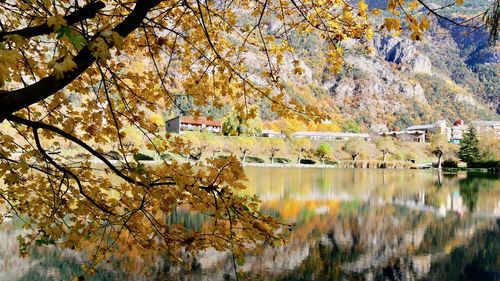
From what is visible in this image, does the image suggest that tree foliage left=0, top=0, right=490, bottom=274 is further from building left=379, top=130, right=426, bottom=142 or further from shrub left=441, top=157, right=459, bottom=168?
building left=379, top=130, right=426, bottom=142

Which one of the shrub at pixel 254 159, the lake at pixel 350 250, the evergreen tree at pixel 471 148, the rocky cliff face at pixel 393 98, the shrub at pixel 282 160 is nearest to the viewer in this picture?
the lake at pixel 350 250

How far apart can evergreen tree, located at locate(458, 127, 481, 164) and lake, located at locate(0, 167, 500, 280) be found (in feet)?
120

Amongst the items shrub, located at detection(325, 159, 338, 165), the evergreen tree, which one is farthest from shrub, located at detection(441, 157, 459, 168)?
shrub, located at detection(325, 159, 338, 165)

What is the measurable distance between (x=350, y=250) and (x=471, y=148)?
51.8 meters

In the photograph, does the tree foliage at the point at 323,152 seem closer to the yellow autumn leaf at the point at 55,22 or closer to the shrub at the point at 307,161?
the shrub at the point at 307,161

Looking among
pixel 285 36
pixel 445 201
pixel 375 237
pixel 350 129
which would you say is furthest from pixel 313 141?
pixel 285 36

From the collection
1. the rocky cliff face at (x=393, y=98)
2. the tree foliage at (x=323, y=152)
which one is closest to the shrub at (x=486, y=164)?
the tree foliage at (x=323, y=152)

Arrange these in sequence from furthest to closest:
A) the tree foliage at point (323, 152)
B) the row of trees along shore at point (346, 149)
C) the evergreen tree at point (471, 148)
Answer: the tree foliage at point (323, 152), the row of trees along shore at point (346, 149), the evergreen tree at point (471, 148)

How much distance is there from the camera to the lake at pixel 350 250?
1116 cm

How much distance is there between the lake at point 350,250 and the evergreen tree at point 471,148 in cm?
3671

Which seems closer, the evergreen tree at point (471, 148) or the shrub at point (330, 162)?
the evergreen tree at point (471, 148)

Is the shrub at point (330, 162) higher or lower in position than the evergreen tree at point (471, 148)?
lower

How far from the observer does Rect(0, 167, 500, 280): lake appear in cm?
1116

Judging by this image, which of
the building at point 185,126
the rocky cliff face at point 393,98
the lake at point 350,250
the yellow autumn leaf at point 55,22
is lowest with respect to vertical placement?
the lake at point 350,250
